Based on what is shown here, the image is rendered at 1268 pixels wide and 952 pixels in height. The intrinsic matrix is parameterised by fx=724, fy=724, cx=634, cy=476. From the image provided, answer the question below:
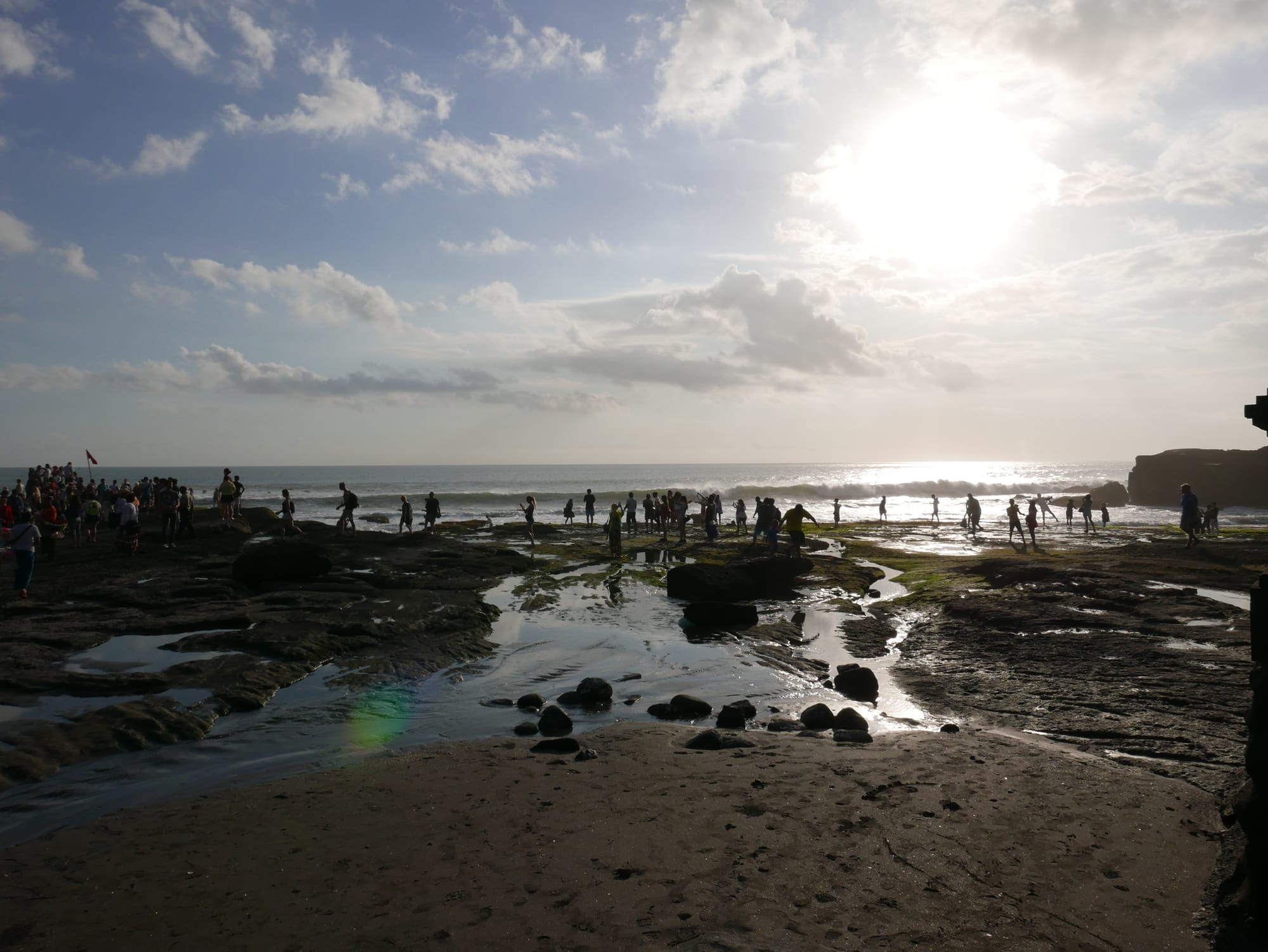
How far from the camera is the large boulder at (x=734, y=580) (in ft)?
67.5

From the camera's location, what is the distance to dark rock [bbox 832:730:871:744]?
9406mm

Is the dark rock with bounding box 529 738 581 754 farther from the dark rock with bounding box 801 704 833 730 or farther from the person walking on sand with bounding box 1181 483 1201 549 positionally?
the person walking on sand with bounding box 1181 483 1201 549

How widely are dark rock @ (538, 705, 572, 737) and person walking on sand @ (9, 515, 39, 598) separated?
46.9 feet

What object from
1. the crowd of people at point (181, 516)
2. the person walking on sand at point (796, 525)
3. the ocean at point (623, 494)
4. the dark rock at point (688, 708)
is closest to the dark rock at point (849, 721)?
the dark rock at point (688, 708)

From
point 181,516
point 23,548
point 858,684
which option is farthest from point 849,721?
point 181,516

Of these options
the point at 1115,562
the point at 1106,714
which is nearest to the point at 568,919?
the point at 1106,714

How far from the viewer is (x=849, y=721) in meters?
10.2

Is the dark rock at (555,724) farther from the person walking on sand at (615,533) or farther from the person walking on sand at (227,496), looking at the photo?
the person walking on sand at (227,496)

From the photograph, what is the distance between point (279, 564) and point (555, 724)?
45.3 ft

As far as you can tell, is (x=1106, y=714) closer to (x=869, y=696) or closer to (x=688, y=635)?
(x=869, y=696)

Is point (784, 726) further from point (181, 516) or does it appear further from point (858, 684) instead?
point (181, 516)

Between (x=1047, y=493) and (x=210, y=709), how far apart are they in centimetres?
11487

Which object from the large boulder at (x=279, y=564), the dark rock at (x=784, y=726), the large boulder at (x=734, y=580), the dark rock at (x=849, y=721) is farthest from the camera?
the large boulder at (x=734, y=580)

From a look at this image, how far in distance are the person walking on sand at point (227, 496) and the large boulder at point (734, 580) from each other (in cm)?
2109
